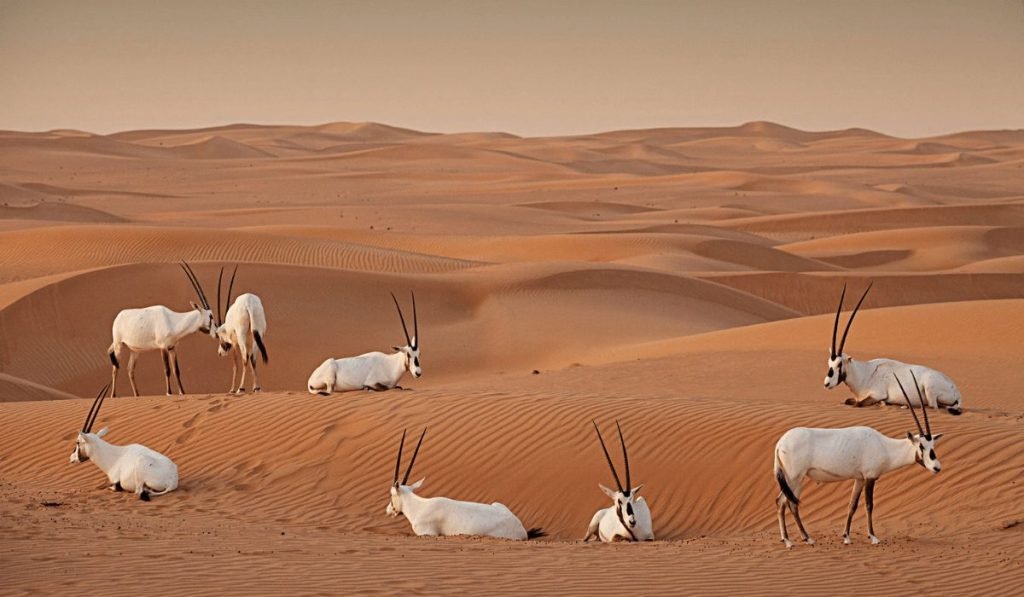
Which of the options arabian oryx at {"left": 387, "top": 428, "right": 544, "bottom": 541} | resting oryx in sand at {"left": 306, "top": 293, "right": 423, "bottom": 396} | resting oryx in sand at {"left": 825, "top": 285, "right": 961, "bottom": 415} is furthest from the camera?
resting oryx in sand at {"left": 306, "top": 293, "right": 423, "bottom": 396}

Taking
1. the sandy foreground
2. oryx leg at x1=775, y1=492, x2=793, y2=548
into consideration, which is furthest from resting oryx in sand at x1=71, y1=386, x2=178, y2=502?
oryx leg at x1=775, y1=492, x2=793, y2=548

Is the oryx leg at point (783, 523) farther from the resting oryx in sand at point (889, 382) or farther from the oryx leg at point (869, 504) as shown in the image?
the resting oryx in sand at point (889, 382)

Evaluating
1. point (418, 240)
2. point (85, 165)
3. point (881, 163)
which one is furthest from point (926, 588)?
point (881, 163)

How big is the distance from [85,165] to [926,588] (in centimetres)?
9593

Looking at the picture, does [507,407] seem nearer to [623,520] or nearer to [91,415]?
[623,520]

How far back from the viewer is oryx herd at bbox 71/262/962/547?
8906mm

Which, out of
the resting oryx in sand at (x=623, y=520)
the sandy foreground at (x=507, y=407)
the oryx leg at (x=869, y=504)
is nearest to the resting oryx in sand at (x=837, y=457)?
the oryx leg at (x=869, y=504)

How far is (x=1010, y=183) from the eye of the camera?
8981cm

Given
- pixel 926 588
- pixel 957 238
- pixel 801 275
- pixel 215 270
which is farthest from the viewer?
pixel 957 238

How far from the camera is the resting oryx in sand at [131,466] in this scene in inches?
455

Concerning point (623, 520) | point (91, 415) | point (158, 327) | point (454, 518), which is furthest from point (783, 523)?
point (158, 327)

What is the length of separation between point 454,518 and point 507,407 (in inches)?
136

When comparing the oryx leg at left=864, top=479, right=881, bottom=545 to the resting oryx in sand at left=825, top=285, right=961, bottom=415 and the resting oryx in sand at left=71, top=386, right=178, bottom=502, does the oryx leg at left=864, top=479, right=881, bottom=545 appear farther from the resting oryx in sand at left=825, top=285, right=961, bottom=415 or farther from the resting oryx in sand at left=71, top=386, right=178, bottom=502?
the resting oryx in sand at left=71, top=386, right=178, bottom=502

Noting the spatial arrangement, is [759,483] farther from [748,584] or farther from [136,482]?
[136,482]
